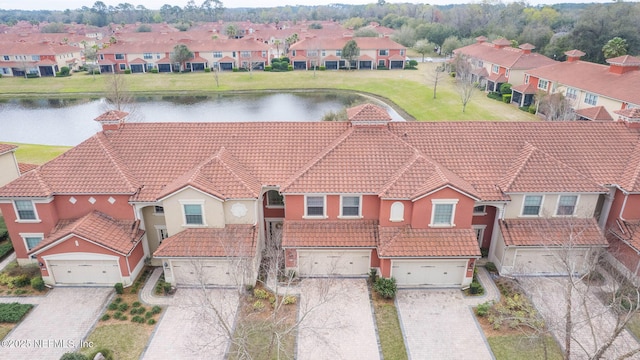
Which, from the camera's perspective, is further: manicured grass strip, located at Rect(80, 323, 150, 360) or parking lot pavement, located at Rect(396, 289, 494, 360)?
parking lot pavement, located at Rect(396, 289, 494, 360)

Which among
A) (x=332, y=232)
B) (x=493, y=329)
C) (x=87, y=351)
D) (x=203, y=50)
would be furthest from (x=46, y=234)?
(x=203, y=50)

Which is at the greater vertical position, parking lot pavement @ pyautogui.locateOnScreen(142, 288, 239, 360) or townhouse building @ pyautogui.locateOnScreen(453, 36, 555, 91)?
townhouse building @ pyautogui.locateOnScreen(453, 36, 555, 91)

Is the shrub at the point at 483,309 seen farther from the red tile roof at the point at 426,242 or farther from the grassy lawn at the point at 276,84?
the grassy lawn at the point at 276,84

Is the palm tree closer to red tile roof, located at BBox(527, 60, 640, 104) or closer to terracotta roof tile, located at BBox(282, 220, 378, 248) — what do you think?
red tile roof, located at BBox(527, 60, 640, 104)

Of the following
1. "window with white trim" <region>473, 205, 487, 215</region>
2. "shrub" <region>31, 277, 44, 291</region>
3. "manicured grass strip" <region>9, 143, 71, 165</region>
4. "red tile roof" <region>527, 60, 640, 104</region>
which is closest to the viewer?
"shrub" <region>31, 277, 44, 291</region>

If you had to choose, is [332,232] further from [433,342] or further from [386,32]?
[386,32]

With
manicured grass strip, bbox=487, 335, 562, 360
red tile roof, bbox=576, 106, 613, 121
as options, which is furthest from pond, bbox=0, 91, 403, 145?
manicured grass strip, bbox=487, 335, 562, 360

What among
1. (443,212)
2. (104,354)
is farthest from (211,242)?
(443,212)
